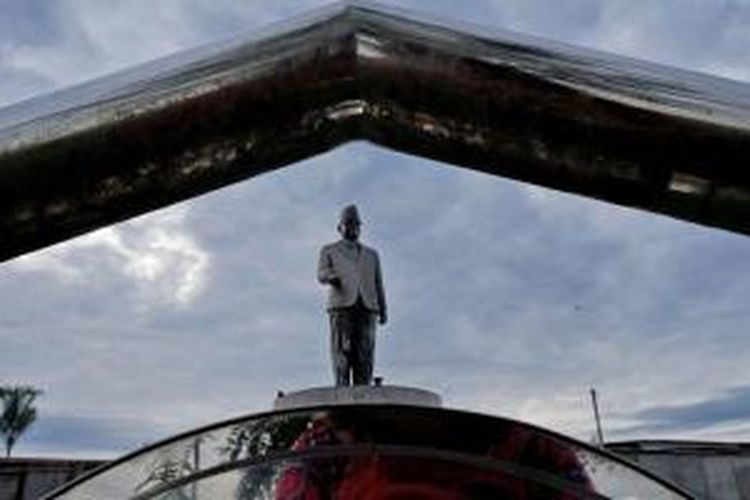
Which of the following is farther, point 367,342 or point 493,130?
point 367,342

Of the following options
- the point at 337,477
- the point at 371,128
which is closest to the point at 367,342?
the point at 337,477

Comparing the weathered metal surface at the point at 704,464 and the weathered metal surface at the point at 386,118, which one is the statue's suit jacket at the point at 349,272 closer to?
the weathered metal surface at the point at 704,464

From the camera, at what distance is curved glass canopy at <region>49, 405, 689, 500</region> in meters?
1.15

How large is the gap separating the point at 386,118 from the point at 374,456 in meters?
0.59

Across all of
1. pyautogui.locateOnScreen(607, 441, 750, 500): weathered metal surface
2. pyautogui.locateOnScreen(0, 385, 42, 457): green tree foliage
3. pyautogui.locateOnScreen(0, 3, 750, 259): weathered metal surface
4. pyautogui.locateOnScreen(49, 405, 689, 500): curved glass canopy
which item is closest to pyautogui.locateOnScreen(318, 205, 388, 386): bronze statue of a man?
pyautogui.locateOnScreen(607, 441, 750, 500): weathered metal surface

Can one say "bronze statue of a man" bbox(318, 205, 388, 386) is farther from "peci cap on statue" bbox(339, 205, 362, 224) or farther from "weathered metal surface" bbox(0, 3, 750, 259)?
"weathered metal surface" bbox(0, 3, 750, 259)

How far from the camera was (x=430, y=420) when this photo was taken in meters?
1.15

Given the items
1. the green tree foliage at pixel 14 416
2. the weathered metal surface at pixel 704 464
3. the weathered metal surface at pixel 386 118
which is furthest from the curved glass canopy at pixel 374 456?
the green tree foliage at pixel 14 416

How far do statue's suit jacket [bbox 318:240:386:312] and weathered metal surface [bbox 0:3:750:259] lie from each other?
314 inches

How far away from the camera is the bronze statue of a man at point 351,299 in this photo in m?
8.75

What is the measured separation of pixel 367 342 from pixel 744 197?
8.28 metres

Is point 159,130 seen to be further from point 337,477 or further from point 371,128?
point 337,477

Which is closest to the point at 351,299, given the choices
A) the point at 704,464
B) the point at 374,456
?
the point at 704,464

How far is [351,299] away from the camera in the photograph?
8.75m
